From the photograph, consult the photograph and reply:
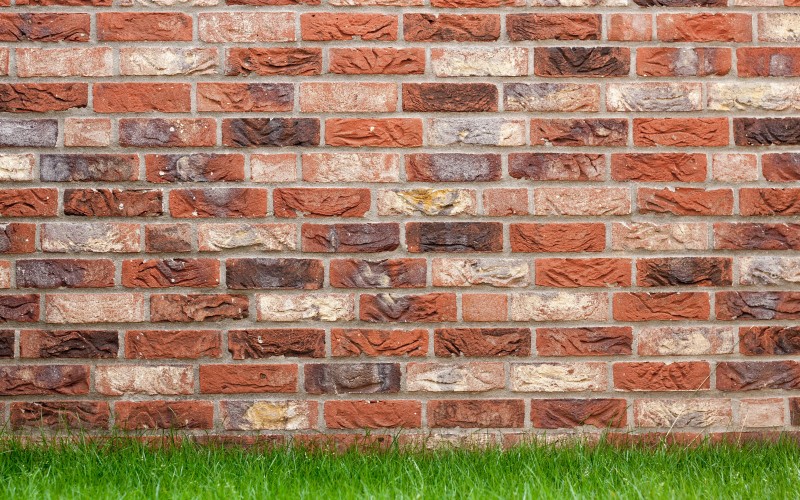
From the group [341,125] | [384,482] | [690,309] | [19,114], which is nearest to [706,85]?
[690,309]

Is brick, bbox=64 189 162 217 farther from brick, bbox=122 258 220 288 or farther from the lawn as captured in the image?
the lawn

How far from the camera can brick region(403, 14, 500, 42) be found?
1942mm

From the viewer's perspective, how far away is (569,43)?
1958 millimetres

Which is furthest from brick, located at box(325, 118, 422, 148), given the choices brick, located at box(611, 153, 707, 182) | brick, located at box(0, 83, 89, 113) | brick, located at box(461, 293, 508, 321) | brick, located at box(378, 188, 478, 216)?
brick, located at box(0, 83, 89, 113)

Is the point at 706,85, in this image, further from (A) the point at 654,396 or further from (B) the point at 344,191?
(B) the point at 344,191

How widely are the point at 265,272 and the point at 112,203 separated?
451mm

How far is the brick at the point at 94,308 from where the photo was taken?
75.8 inches

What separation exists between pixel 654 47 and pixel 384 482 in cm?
136

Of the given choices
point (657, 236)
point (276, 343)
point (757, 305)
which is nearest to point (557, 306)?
point (657, 236)

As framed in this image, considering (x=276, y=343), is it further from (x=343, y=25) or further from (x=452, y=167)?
(x=343, y=25)

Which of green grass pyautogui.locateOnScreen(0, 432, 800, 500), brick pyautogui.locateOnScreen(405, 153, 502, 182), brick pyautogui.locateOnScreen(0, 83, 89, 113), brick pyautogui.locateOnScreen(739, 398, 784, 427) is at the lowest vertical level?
green grass pyautogui.locateOnScreen(0, 432, 800, 500)

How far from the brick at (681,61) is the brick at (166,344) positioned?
1408 mm

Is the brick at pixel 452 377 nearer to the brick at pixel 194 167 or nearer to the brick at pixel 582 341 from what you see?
the brick at pixel 582 341

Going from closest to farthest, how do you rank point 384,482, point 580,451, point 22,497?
point 22,497, point 384,482, point 580,451
